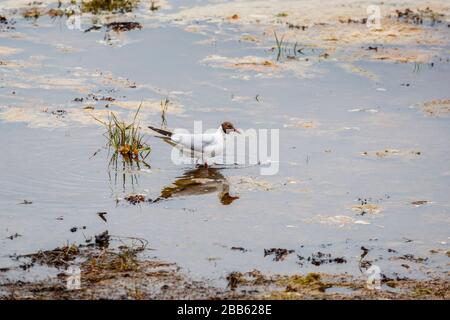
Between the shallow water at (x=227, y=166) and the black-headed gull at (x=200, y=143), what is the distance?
26 cm

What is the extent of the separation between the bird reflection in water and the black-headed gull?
0.82 ft

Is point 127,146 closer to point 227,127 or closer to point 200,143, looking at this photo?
point 200,143

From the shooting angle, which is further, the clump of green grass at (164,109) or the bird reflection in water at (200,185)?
the clump of green grass at (164,109)

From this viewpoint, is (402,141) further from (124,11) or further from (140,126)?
(124,11)

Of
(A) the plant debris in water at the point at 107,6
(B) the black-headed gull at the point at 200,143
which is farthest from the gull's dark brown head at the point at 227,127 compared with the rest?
(A) the plant debris in water at the point at 107,6

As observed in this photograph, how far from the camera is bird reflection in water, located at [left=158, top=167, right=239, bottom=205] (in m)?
11.2

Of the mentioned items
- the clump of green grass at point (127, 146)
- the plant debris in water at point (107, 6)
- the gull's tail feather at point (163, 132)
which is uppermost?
the plant debris in water at point (107, 6)

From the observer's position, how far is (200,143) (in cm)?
1233

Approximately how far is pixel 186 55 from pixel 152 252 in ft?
30.2

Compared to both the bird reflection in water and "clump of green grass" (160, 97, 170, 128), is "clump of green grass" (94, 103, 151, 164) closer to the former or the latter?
the bird reflection in water

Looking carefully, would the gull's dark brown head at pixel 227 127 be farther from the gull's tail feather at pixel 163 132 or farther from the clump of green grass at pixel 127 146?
the clump of green grass at pixel 127 146

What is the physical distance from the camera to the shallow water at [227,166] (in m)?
9.66

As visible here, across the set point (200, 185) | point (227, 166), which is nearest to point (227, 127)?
point (227, 166)

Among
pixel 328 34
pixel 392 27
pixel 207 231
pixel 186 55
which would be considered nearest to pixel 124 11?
pixel 186 55
